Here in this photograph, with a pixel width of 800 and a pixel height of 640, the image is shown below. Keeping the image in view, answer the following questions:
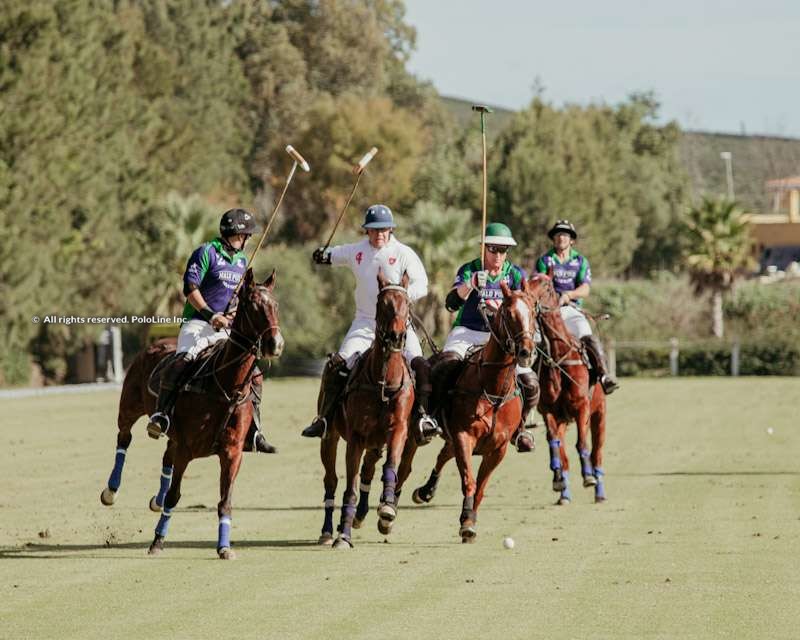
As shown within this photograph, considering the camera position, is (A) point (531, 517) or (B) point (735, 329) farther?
(B) point (735, 329)

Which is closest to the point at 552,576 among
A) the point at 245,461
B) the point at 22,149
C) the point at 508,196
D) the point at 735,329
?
the point at 245,461

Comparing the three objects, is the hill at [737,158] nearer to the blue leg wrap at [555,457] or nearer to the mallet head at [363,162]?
the blue leg wrap at [555,457]

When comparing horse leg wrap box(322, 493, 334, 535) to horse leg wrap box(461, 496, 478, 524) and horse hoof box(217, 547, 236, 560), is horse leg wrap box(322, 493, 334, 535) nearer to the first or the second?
horse leg wrap box(461, 496, 478, 524)

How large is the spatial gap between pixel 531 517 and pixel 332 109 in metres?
66.8

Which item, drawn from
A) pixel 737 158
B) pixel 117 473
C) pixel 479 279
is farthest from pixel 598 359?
pixel 737 158

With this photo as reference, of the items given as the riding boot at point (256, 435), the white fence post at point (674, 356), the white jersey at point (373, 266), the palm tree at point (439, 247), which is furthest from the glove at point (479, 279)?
the white fence post at point (674, 356)

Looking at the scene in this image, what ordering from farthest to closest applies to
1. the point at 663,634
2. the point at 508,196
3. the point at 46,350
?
the point at 508,196, the point at 46,350, the point at 663,634

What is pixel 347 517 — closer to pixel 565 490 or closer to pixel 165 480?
pixel 165 480

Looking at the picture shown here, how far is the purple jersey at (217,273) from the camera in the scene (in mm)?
13500

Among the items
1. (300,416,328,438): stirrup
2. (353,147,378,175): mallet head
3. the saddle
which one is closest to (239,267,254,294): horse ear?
the saddle

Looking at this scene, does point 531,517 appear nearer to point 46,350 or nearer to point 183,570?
point 183,570

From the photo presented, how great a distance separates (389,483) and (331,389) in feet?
3.41

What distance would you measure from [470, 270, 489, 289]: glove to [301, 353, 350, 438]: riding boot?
4.52ft

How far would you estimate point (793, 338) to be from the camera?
193 feet
